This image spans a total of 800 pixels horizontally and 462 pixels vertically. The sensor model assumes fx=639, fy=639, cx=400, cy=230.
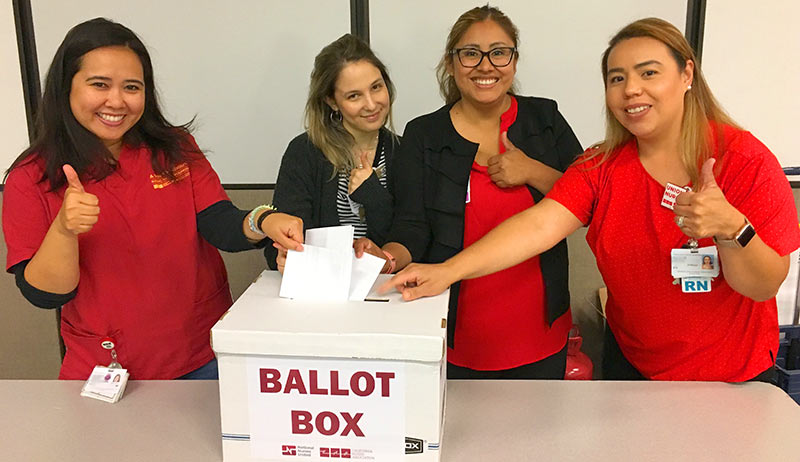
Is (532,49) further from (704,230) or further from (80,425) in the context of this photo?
(80,425)

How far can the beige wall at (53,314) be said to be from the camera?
2.63 meters

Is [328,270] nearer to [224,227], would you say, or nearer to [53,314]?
[224,227]

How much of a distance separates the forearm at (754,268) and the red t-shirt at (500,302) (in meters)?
0.54

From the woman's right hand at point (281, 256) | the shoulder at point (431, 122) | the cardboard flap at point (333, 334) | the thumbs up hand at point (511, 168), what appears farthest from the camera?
the shoulder at point (431, 122)

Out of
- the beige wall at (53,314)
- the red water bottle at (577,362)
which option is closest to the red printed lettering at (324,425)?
the red water bottle at (577,362)

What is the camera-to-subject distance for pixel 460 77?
1.68 metres

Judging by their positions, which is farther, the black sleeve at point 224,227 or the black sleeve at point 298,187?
the black sleeve at point 298,187

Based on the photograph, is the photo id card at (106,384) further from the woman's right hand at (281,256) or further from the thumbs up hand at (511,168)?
the thumbs up hand at (511,168)

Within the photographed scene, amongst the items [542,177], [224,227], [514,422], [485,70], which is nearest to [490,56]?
[485,70]

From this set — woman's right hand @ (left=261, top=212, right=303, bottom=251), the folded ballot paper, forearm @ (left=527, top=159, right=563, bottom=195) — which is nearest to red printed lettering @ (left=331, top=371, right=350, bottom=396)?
the folded ballot paper

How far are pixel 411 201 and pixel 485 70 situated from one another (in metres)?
0.39

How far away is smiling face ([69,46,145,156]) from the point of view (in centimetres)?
144

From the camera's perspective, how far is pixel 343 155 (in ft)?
5.93

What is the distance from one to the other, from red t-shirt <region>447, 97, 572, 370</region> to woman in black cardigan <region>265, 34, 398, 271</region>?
0.86ft
